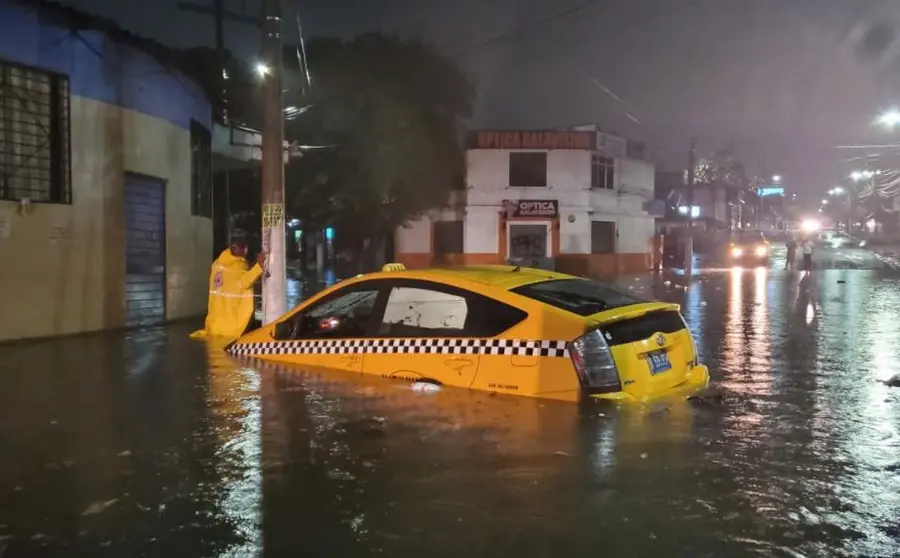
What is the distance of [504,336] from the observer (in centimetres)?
686

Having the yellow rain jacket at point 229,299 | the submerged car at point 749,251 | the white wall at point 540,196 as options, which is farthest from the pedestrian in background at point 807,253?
the yellow rain jacket at point 229,299

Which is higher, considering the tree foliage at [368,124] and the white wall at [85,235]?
the tree foliage at [368,124]

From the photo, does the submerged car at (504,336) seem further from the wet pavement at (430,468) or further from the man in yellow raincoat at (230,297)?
the man in yellow raincoat at (230,297)

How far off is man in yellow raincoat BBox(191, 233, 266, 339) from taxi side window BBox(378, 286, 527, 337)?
4.77 metres

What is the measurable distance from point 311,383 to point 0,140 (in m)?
6.59

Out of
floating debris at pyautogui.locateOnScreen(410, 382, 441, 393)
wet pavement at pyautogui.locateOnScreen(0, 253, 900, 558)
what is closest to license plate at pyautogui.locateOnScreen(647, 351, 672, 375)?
wet pavement at pyautogui.locateOnScreen(0, 253, 900, 558)

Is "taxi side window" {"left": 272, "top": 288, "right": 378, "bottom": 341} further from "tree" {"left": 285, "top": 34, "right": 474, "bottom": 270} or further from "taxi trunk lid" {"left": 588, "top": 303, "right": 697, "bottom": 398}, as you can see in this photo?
"tree" {"left": 285, "top": 34, "right": 474, "bottom": 270}

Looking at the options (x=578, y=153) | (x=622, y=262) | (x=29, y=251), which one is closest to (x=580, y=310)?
(x=29, y=251)

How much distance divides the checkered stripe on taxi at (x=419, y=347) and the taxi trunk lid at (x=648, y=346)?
40 centimetres

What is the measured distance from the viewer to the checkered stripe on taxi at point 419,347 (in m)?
6.64

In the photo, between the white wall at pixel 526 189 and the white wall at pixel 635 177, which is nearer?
the white wall at pixel 526 189

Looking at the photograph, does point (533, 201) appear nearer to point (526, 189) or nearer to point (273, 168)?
point (526, 189)

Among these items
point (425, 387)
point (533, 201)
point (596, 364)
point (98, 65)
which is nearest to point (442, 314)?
point (425, 387)

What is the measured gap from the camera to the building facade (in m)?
11.6
